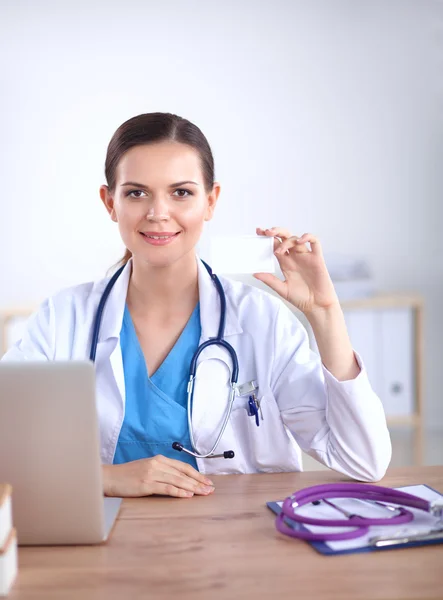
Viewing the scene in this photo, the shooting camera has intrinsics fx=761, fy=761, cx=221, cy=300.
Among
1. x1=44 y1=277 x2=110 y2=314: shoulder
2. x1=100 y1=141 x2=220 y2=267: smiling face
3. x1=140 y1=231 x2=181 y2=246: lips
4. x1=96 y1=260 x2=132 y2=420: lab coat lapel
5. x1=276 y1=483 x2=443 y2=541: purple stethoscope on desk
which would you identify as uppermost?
x1=100 y1=141 x2=220 y2=267: smiling face

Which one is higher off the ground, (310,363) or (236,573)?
(310,363)

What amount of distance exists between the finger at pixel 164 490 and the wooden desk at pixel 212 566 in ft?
0.25

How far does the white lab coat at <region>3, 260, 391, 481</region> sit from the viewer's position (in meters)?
1.53

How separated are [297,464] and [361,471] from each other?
0.95 feet

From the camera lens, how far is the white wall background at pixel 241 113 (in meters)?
3.85

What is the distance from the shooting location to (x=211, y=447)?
63.6 inches

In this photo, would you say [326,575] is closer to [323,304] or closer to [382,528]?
[382,528]

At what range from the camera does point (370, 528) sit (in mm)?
1109

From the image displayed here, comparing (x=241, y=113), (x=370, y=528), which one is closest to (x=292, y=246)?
(x=370, y=528)

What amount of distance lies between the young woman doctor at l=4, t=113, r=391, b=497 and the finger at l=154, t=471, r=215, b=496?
21 cm

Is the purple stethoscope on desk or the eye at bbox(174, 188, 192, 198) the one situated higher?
the eye at bbox(174, 188, 192, 198)

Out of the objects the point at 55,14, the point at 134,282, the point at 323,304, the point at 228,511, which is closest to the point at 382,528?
the point at 228,511

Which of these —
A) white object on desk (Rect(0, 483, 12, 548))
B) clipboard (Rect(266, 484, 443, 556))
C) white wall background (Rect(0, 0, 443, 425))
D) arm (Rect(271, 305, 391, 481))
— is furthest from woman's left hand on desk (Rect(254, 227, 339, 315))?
white wall background (Rect(0, 0, 443, 425))

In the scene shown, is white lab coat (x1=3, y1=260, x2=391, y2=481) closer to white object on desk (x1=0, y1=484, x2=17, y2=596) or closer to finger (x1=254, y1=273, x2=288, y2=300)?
finger (x1=254, y1=273, x2=288, y2=300)
